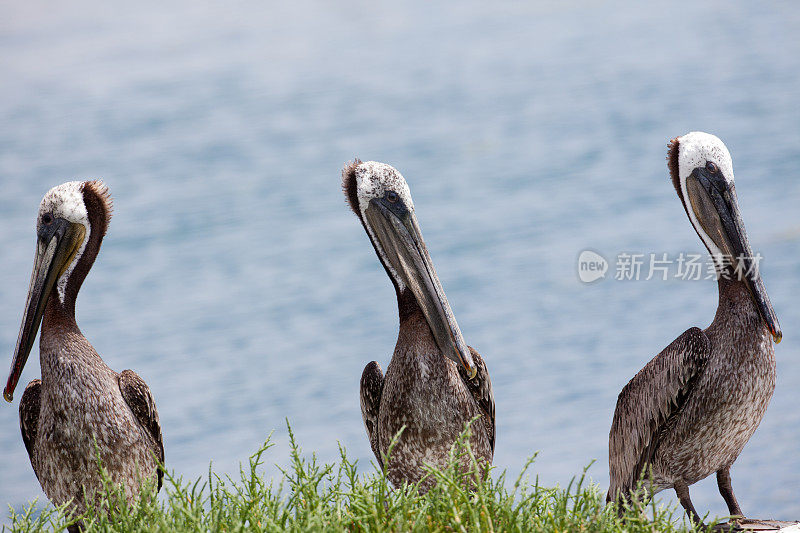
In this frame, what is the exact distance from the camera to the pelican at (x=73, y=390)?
8.51 feet

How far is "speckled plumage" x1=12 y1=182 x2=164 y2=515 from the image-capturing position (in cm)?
259

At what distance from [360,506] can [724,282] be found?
1547 mm

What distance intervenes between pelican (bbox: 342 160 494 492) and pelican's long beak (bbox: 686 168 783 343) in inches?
36.5

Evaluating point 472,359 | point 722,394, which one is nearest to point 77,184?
point 472,359

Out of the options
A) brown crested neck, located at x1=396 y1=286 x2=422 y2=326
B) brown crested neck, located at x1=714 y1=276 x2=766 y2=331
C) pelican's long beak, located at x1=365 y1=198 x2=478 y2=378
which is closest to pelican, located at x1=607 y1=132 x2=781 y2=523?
brown crested neck, located at x1=714 y1=276 x2=766 y2=331

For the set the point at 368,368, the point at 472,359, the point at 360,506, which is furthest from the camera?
the point at 368,368

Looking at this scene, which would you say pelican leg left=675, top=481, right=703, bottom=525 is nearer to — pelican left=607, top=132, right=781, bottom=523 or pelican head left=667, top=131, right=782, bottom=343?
pelican left=607, top=132, right=781, bottom=523

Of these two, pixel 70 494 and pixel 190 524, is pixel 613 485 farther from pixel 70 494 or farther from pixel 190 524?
Result: pixel 70 494

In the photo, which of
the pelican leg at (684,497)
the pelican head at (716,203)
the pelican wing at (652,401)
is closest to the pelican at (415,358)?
the pelican wing at (652,401)

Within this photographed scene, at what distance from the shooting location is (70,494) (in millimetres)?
2604

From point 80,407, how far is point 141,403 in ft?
0.65

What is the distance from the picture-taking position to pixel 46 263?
2.71 m

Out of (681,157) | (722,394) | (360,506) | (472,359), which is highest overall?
(681,157)

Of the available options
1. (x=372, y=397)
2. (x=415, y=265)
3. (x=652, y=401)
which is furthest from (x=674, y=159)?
(x=372, y=397)
